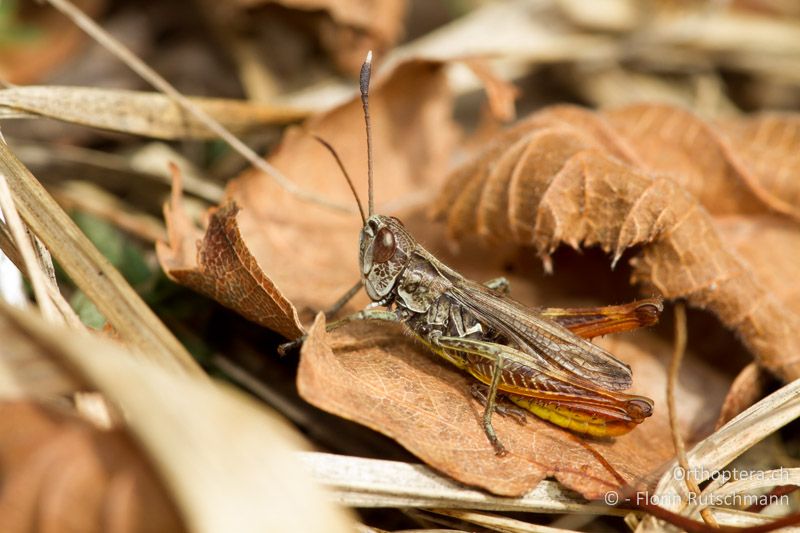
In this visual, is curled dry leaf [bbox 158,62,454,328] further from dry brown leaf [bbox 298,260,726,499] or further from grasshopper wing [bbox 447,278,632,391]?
grasshopper wing [bbox 447,278,632,391]

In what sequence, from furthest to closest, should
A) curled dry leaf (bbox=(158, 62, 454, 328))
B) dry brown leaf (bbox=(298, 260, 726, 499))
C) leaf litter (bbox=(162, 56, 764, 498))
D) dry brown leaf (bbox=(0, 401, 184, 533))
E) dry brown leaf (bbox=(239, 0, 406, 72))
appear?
dry brown leaf (bbox=(239, 0, 406, 72)) < curled dry leaf (bbox=(158, 62, 454, 328)) < leaf litter (bbox=(162, 56, 764, 498)) < dry brown leaf (bbox=(298, 260, 726, 499)) < dry brown leaf (bbox=(0, 401, 184, 533))

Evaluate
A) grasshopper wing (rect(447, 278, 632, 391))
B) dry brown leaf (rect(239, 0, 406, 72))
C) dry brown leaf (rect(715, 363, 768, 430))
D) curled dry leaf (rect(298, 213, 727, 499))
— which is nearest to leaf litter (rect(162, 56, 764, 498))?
curled dry leaf (rect(298, 213, 727, 499))

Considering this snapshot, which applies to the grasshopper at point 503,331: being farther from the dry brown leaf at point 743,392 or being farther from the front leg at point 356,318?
the dry brown leaf at point 743,392

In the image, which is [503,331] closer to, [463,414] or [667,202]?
[463,414]

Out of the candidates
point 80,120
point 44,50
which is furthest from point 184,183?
point 44,50

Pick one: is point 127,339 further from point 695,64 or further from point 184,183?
point 695,64

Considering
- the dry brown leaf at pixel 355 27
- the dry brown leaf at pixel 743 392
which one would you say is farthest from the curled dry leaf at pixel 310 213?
the dry brown leaf at pixel 743 392
